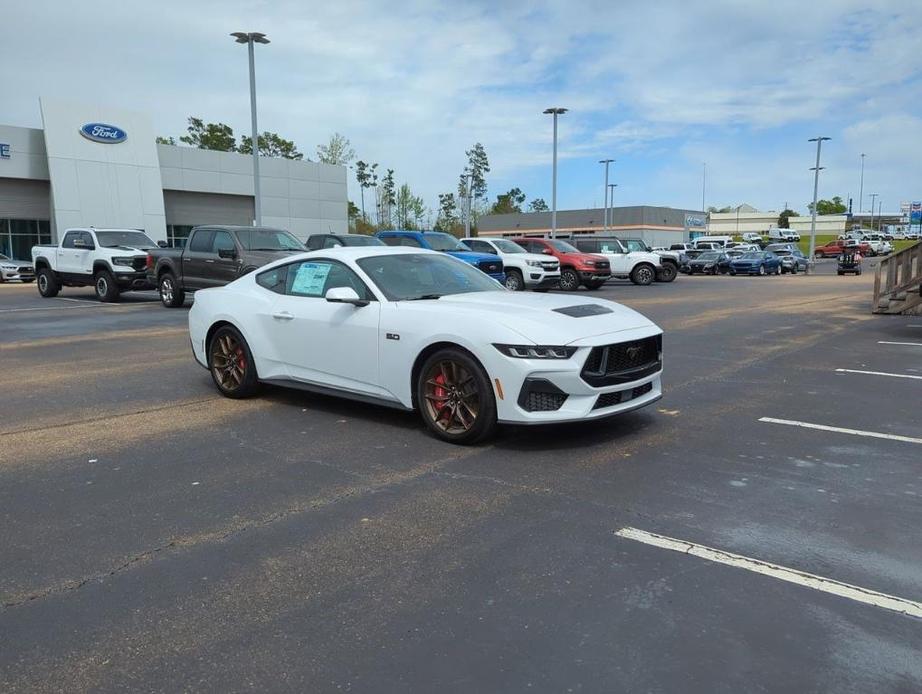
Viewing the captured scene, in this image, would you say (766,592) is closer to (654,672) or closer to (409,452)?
(654,672)

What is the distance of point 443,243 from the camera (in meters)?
22.2

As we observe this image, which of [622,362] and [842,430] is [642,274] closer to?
[842,430]

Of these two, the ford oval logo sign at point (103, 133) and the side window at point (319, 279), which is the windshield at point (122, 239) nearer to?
the side window at point (319, 279)

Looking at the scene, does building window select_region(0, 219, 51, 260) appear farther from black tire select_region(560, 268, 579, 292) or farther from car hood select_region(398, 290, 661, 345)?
car hood select_region(398, 290, 661, 345)

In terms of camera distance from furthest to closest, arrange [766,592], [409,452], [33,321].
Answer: [33,321] < [409,452] < [766,592]

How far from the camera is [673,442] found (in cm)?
580

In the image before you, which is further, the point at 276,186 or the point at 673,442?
the point at 276,186

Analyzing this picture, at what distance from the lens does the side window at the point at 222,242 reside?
16375mm

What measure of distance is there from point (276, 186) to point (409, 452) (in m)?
46.1

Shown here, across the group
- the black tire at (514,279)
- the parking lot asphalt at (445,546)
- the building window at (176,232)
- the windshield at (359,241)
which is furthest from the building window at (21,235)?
the parking lot asphalt at (445,546)

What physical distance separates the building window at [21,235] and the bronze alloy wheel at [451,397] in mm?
41896

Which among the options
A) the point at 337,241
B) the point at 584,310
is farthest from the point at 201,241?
the point at 584,310

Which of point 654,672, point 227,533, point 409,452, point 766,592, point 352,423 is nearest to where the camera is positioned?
point 654,672

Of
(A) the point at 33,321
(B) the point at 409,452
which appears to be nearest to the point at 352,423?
(B) the point at 409,452
